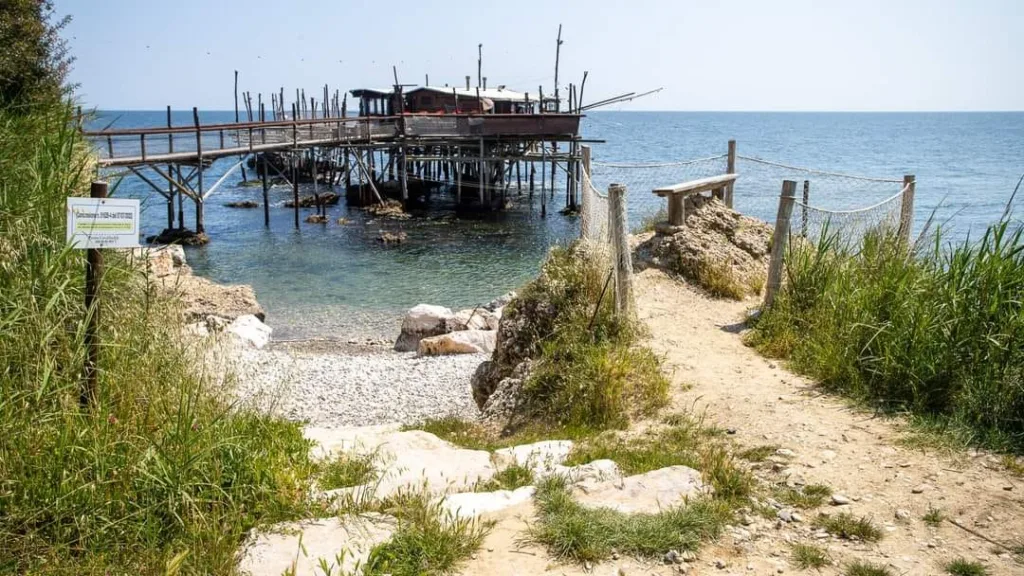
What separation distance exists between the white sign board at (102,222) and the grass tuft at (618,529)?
2796 millimetres

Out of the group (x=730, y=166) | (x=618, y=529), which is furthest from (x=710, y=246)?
(x=618, y=529)

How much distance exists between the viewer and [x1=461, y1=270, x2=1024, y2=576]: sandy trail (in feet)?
12.6

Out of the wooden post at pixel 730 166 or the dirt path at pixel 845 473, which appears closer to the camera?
the dirt path at pixel 845 473

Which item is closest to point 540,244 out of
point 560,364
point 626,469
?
point 560,364

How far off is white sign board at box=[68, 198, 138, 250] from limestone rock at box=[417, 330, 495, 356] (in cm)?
857

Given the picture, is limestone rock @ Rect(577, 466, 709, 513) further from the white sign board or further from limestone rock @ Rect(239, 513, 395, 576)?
the white sign board

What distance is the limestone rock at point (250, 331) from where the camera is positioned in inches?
543

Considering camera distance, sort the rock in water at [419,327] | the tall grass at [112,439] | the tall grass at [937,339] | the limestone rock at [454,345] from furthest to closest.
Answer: the rock in water at [419,327] < the limestone rock at [454,345] < the tall grass at [937,339] < the tall grass at [112,439]

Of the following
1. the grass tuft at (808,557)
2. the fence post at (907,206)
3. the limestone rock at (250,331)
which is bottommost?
the limestone rock at (250,331)

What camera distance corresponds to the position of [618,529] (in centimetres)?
402

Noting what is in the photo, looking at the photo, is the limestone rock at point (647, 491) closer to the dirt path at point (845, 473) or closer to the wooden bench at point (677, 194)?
the dirt path at point (845, 473)

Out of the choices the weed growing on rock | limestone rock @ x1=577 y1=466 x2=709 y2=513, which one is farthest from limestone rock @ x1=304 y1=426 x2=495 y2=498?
limestone rock @ x1=577 y1=466 x2=709 y2=513

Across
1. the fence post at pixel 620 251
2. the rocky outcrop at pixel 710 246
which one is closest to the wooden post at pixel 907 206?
the rocky outcrop at pixel 710 246

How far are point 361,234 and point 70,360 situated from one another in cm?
2624
